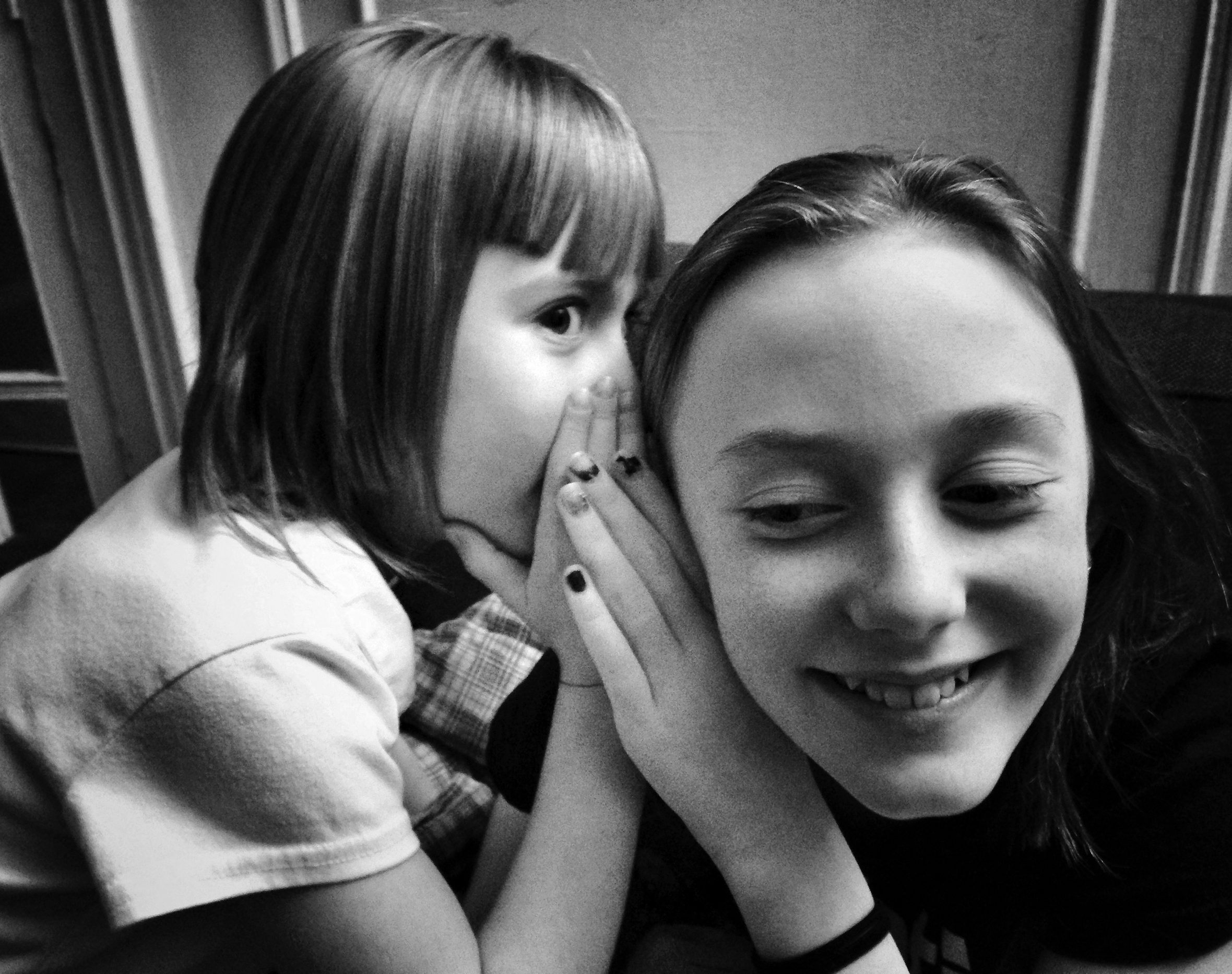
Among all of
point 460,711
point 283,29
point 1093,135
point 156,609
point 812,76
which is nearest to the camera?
point 156,609

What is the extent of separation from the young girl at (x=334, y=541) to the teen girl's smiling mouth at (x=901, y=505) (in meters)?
0.23

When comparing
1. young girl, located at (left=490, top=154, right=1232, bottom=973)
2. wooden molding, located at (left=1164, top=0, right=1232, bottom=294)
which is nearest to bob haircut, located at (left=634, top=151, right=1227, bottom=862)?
young girl, located at (left=490, top=154, right=1232, bottom=973)

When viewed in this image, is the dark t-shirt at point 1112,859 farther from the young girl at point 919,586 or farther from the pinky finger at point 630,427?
the pinky finger at point 630,427

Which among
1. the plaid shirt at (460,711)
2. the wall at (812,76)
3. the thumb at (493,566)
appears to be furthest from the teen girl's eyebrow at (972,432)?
the wall at (812,76)

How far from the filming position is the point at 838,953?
59 cm

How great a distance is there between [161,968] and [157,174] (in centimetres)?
170

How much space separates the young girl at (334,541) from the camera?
669 millimetres

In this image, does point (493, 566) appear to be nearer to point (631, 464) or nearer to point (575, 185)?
point (631, 464)

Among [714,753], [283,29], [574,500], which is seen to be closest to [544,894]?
[714,753]

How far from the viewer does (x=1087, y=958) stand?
0.62 meters

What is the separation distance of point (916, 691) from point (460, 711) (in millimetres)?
754

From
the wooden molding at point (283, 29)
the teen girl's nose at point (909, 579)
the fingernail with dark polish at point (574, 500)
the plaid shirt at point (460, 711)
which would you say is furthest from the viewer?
the wooden molding at point (283, 29)

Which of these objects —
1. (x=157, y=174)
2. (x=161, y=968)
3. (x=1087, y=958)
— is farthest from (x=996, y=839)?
(x=157, y=174)

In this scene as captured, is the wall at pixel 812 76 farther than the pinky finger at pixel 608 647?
Yes
